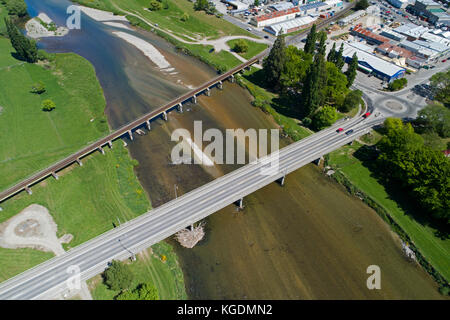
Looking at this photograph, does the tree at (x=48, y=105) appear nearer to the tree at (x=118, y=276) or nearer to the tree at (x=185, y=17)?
the tree at (x=118, y=276)

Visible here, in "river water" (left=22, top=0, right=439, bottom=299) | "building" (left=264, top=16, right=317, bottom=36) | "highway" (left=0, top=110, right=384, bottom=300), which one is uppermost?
"building" (left=264, top=16, right=317, bottom=36)

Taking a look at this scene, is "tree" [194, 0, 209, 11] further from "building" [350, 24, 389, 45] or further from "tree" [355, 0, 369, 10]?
"tree" [355, 0, 369, 10]

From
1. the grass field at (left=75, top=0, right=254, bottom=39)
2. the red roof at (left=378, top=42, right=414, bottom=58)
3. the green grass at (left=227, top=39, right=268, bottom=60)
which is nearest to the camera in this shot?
the red roof at (left=378, top=42, right=414, bottom=58)

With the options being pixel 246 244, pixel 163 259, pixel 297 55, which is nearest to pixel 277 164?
pixel 246 244

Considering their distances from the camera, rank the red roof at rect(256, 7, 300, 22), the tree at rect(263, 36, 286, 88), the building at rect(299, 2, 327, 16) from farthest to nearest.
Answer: the building at rect(299, 2, 327, 16) → the red roof at rect(256, 7, 300, 22) → the tree at rect(263, 36, 286, 88)

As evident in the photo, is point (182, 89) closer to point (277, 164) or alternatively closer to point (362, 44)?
point (277, 164)

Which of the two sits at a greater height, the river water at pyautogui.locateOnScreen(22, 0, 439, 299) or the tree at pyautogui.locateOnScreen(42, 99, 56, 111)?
the tree at pyautogui.locateOnScreen(42, 99, 56, 111)

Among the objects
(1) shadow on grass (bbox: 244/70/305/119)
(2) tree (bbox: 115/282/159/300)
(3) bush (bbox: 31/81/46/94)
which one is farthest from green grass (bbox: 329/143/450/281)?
(3) bush (bbox: 31/81/46/94)

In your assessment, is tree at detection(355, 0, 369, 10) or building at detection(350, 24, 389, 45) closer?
building at detection(350, 24, 389, 45)
